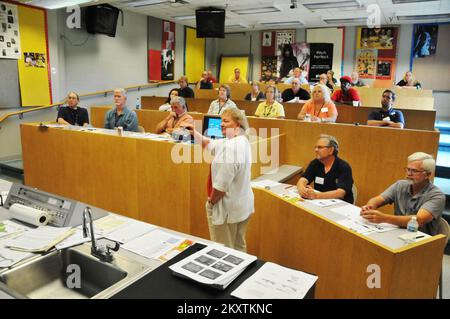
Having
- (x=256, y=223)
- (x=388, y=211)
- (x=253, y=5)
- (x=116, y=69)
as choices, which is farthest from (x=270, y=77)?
(x=256, y=223)

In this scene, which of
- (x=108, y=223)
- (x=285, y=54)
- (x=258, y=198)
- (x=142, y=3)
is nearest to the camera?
(x=108, y=223)

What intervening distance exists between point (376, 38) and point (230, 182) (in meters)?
9.47

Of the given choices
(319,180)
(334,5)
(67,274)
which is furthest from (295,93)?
(67,274)

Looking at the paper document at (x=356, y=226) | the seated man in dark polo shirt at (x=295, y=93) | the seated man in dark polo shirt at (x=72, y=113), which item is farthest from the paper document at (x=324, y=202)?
the seated man in dark polo shirt at (x=295, y=93)

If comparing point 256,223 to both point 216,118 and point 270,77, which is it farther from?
point 270,77

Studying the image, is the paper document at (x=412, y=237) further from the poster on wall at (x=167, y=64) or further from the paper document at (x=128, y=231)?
the poster on wall at (x=167, y=64)

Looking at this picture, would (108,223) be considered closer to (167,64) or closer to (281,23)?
(167,64)

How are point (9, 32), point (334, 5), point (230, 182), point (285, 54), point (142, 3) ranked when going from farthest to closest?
point (285, 54) → point (142, 3) → point (334, 5) → point (9, 32) → point (230, 182)

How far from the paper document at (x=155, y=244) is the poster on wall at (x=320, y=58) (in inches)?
389

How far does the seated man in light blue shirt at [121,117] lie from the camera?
458 centimetres

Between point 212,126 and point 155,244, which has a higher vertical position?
point 212,126

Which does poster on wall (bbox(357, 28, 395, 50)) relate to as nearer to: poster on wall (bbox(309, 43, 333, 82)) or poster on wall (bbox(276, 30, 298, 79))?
poster on wall (bbox(309, 43, 333, 82))

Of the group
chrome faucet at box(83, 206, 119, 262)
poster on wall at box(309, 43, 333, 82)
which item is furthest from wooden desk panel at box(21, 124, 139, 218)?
poster on wall at box(309, 43, 333, 82)

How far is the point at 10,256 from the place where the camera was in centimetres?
163
